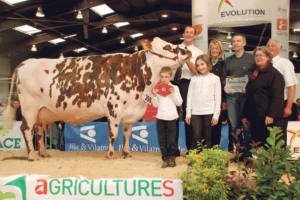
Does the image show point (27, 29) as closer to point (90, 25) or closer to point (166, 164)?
point (90, 25)

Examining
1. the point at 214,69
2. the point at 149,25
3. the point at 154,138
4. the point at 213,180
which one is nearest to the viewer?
the point at 213,180

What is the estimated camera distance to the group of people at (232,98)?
180 inches

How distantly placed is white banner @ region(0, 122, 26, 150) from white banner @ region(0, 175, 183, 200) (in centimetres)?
410

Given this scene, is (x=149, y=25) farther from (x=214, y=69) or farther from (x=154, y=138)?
(x=214, y=69)

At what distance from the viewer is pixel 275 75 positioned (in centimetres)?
450

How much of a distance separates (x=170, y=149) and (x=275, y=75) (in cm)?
154

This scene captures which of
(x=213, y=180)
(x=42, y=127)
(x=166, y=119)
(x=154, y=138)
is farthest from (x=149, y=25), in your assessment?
(x=213, y=180)

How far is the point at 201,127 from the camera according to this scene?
4.84 meters

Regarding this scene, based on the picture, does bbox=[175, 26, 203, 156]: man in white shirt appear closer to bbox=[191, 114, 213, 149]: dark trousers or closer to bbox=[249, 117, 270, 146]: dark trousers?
bbox=[191, 114, 213, 149]: dark trousers

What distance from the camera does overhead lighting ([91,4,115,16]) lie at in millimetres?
15833

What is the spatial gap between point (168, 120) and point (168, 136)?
0.21 meters

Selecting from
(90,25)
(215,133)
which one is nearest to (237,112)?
(215,133)

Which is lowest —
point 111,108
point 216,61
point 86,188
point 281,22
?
point 86,188

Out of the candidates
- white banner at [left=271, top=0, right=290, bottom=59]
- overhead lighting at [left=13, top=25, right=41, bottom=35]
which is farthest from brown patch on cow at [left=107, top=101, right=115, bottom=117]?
overhead lighting at [left=13, top=25, right=41, bottom=35]
